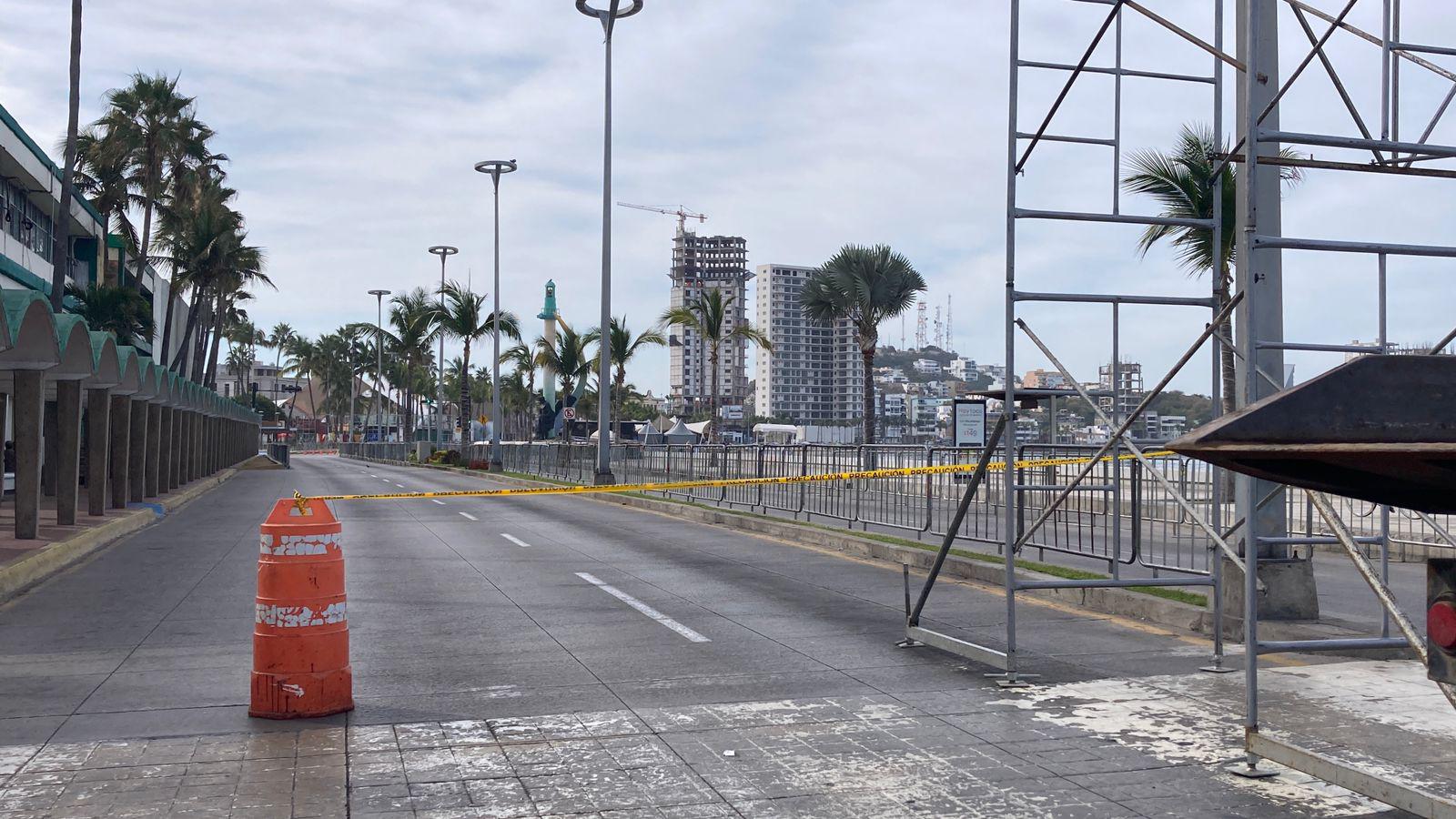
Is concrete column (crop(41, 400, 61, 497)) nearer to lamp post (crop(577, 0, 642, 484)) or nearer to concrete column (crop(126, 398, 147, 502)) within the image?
concrete column (crop(126, 398, 147, 502))

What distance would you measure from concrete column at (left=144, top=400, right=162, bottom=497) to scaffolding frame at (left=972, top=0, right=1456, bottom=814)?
27.3 m

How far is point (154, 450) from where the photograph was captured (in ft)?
104

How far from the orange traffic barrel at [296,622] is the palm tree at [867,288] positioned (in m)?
34.4

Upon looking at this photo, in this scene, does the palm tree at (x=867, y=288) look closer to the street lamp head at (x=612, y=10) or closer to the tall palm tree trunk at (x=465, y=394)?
the street lamp head at (x=612, y=10)

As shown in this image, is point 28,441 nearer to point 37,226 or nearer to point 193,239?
point 37,226

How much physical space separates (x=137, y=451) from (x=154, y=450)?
299 centimetres

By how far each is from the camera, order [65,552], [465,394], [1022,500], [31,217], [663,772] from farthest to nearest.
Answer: [465,394], [31,217], [65,552], [1022,500], [663,772]

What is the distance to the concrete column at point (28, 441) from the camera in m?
17.8

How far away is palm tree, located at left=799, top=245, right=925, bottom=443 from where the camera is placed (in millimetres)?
41562

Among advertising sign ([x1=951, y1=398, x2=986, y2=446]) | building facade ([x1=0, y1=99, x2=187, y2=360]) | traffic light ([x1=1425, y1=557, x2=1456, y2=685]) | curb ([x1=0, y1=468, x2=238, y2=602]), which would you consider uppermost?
building facade ([x1=0, y1=99, x2=187, y2=360])

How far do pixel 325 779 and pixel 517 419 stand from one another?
173 m

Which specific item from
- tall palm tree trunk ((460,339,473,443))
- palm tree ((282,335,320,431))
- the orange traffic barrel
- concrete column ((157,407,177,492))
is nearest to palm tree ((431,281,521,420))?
tall palm tree trunk ((460,339,473,443))

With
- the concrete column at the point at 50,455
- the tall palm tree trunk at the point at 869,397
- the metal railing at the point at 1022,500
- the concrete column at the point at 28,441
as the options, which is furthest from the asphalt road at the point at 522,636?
the tall palm tree trunk at the point at 869,397

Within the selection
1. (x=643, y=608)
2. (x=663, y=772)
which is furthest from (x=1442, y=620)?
(x=643, y=608)
